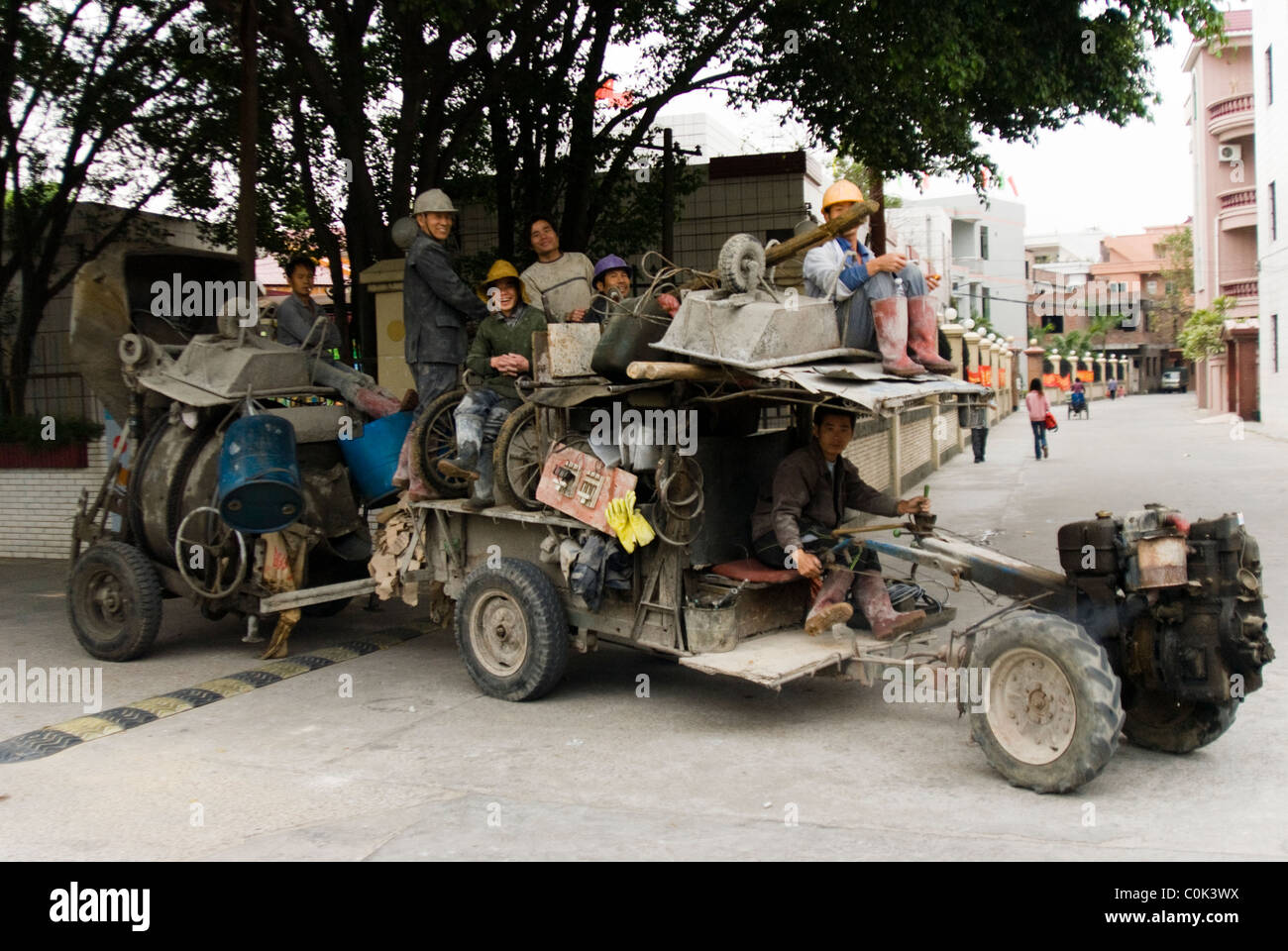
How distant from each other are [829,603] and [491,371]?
2.85 meters

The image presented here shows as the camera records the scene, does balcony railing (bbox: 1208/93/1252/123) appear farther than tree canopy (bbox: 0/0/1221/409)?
Yes

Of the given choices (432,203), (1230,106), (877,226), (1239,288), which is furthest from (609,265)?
(1230,106)

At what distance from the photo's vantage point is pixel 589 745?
6305 millimetres

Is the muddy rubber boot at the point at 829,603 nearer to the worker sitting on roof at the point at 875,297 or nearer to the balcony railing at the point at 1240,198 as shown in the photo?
the worker sitting on roof at the point at 875,297

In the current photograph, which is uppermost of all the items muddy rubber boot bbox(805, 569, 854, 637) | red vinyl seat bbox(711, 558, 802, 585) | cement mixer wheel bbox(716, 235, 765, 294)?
cement mixer wheel bbox(716, 235, 765, 294)

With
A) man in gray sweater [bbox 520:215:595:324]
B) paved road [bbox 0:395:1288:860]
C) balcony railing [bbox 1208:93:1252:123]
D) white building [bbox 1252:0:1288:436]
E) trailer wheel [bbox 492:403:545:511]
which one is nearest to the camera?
paved road [bbox 0:395:1288:860]

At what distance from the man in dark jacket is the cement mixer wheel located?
101 inches

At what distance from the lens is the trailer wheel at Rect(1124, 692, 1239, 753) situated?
5523 mm

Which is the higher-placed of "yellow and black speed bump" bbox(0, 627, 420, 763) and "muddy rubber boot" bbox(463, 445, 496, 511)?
"muddy rubber boot" bbox(463, 445, 496, 511)

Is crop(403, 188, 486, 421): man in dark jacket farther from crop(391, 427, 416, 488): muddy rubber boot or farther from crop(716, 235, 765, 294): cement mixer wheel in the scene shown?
crop(716, 235, 765, 294): cement mixer wheel

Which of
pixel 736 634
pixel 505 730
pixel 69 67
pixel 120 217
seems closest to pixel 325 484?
pixel 505 730

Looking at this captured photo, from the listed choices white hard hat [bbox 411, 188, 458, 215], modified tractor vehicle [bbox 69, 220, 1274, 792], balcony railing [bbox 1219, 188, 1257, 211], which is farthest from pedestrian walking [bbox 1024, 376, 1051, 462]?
balcony railing [bbox 1219, 188, 1257, 211]

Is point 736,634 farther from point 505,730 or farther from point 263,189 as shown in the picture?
point 263,189

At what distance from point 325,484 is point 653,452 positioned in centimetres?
332
